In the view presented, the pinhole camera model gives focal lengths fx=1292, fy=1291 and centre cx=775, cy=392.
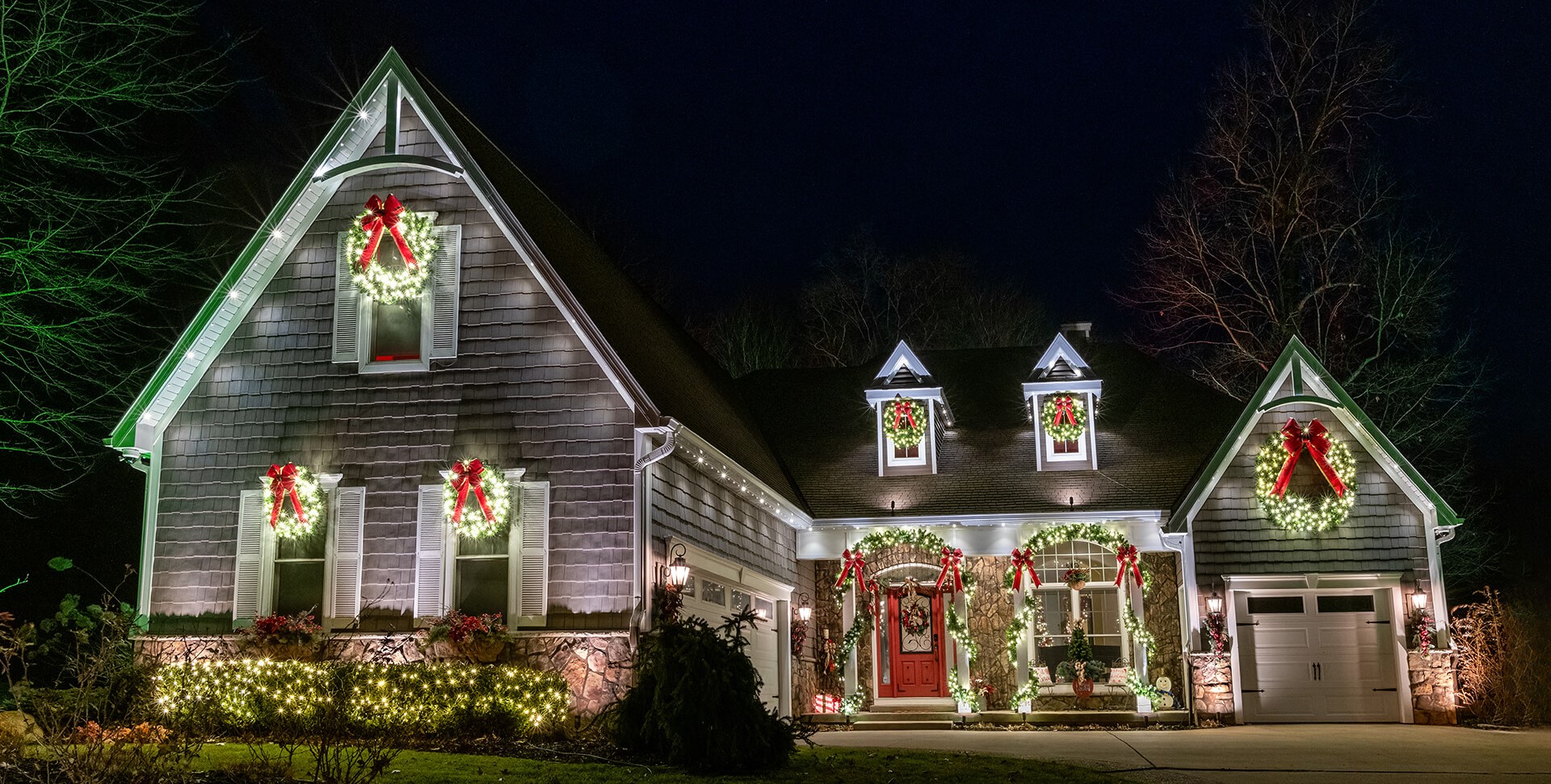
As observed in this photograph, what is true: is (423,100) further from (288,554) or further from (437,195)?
(288,554)

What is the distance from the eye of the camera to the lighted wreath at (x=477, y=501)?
14.0 metres

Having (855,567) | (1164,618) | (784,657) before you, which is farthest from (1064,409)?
(784,657)

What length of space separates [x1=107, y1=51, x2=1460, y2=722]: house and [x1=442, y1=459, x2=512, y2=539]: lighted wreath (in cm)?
4

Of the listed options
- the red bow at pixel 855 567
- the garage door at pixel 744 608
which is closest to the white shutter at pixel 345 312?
the garage door at pixel 744 608

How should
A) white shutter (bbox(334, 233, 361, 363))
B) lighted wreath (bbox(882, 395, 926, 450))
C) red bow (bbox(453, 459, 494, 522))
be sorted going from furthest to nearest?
lighted wreath (bbox(882, 395, 926, 450)), white shutter (bbox(334, 233, 361, 363)), red bow (bbox(453, 459, 494, 522))

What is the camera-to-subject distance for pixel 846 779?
34.9ft

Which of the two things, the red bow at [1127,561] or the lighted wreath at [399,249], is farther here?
the red bow at [1127,561]

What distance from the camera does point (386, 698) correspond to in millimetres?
12820

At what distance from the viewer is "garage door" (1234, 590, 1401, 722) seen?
19.2m

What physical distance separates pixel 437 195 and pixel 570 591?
4.89 meters

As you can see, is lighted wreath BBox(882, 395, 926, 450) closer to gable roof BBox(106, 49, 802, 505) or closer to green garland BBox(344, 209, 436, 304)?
gable roof BBox(106, 49, 802, 505)

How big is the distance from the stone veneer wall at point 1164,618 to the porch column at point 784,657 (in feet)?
17.8

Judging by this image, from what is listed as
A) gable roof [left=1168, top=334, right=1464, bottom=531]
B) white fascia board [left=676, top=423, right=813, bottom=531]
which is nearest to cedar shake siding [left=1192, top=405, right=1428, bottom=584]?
gable roof [left=1168, top=334, right=1464, bottom=531]

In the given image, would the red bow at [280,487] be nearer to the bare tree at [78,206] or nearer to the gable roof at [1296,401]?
the bare tree at [78,206]
